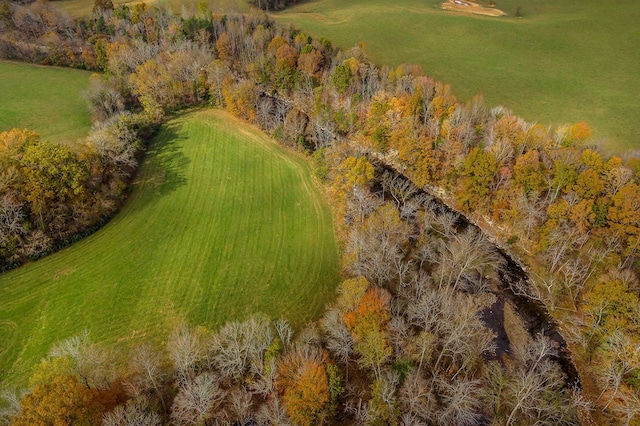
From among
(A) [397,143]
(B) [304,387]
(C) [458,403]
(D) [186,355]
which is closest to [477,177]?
(A) [397,143]

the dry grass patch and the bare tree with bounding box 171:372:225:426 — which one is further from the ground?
the dry grass patch

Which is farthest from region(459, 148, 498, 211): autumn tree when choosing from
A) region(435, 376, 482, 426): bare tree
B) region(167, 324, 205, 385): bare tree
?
region(167, 324, 205, 385): bare tree

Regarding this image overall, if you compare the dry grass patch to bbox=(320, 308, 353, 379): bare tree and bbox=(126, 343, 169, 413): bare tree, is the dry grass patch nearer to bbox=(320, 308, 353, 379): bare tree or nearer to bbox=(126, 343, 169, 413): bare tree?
bbox=(320, 308, 353, 379): bare tree

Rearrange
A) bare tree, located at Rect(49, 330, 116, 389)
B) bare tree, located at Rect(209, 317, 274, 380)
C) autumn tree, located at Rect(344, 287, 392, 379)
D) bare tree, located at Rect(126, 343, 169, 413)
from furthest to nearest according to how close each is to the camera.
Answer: autumn tree, located at Rect(344, 287, 392, 379), bare tree, located at Rect(209, 317, 274, 380), bare tree, located at Rect(126, 343, 169, 413), bare tree, located at Rect(49, 330, 116, 389)

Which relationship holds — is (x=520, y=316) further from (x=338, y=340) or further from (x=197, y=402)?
(x=197, y=402)

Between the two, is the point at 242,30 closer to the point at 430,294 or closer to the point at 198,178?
the point at 198,178

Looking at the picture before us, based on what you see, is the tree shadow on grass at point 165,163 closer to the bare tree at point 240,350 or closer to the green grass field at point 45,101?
the green grass field at point 45,101
